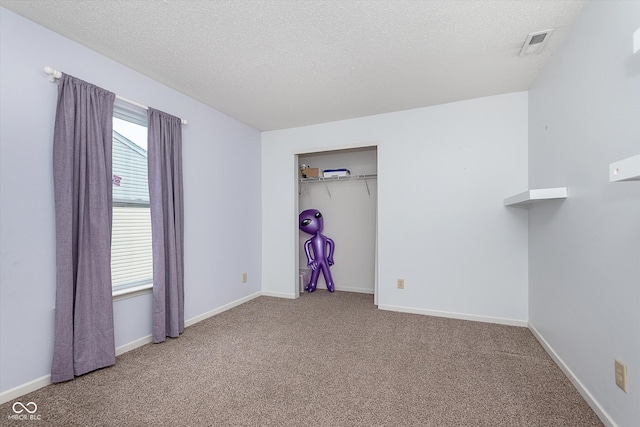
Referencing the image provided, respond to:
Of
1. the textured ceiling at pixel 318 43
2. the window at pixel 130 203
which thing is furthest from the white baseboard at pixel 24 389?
the textured ceiling at pixel 318 43

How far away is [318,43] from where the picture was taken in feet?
6.26

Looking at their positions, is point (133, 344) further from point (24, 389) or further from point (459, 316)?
point (459, 316)

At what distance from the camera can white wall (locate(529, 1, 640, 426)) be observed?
1.23 meters

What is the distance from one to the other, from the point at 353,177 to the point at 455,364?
8.40ft

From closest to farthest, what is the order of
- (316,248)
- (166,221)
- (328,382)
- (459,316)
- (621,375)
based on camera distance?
(621,375), (328,382), (166,221), (459,316), (316,248)

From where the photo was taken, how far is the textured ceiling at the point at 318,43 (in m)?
1.60

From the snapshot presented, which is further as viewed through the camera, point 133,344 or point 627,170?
point 133,344

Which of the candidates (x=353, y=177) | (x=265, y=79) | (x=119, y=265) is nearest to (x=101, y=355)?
(x=119, y=265)

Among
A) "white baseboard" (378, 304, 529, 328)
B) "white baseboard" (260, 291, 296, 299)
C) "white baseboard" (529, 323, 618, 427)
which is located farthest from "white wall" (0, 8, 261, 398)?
"white baseboard" (529, 323, 618, 427)

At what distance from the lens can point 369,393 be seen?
1667mm

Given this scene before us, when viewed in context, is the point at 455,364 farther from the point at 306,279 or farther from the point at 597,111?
the point at 306,279

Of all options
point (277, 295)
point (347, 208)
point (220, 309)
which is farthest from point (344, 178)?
point (220, 309)
